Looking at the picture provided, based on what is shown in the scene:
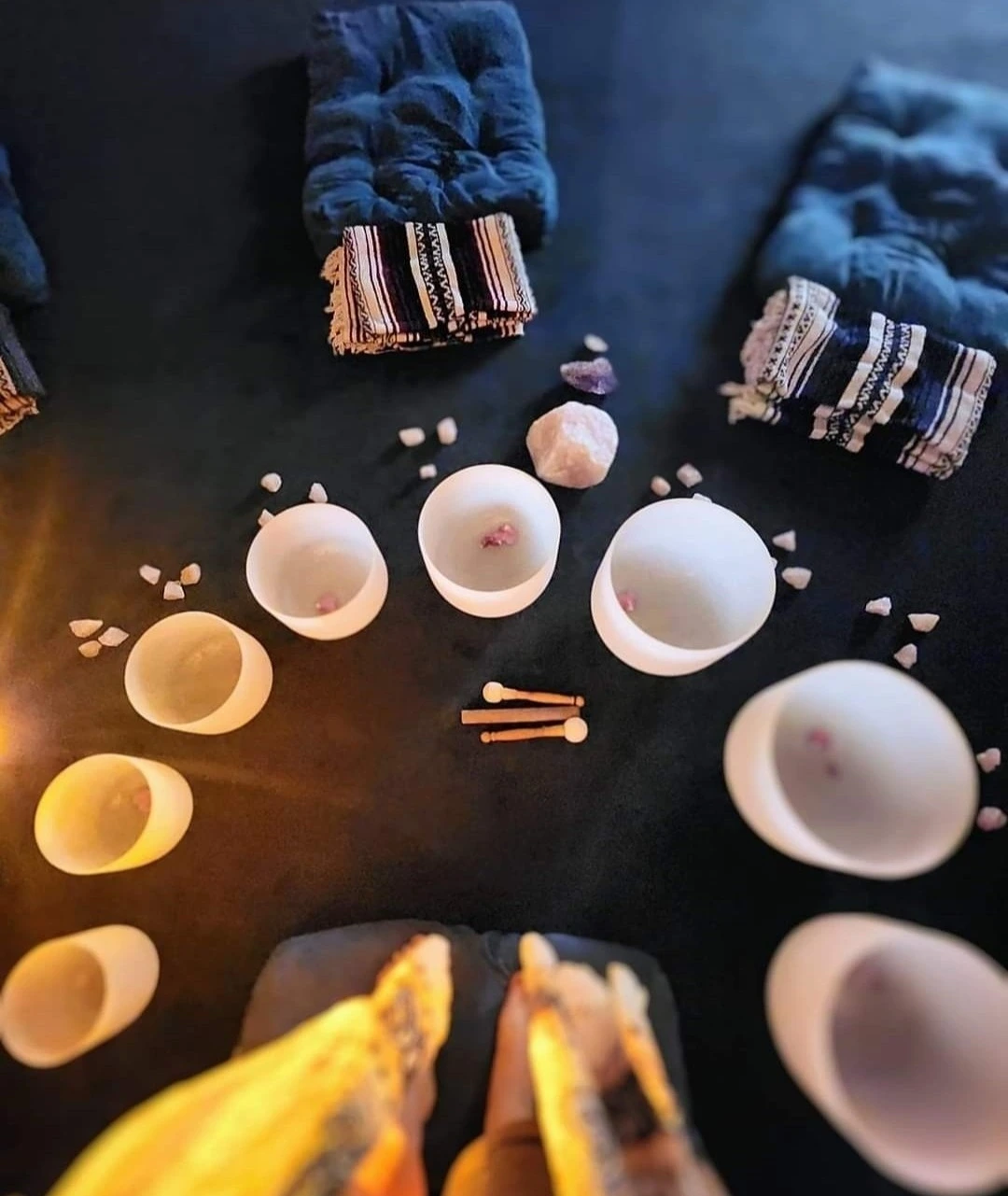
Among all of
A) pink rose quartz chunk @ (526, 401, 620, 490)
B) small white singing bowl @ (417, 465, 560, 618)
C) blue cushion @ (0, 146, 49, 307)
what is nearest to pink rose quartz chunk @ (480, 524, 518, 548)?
small white singing bowl @ (417, 465, 560, 618)

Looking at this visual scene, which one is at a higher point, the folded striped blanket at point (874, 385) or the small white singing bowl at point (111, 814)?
the folded striped blanket at point (874, 385)

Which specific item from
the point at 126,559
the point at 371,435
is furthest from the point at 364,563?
the point at 126,559

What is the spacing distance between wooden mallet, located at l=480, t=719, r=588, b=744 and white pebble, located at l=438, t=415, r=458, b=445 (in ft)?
1.44

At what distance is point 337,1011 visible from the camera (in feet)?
2.76

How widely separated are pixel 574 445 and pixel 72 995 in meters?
0.91

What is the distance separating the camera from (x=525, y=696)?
1.25m

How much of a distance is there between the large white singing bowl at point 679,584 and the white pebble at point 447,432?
32 centimetres

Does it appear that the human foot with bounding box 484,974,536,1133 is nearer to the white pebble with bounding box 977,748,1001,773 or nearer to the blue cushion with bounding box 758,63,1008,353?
the white pebble with bounding box 977,748,1001,773

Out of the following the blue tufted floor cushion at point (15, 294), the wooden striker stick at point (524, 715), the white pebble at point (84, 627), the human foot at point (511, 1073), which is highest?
the blue tufted floor cushion at point (15, 294)

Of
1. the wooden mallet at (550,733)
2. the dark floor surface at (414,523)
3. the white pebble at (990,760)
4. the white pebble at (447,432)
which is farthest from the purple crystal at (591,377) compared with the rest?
the white pebble at (990,760)

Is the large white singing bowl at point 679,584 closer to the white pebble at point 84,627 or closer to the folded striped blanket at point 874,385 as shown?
the folded striped blanket at point 874,385

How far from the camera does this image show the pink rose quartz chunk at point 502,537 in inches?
51.3

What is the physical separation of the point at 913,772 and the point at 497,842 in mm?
499

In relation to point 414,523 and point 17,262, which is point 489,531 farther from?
point 17,262
